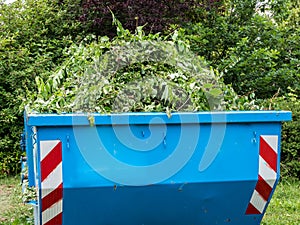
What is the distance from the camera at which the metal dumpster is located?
2.72 meters

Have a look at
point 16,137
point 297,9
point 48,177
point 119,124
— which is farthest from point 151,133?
point 297,9

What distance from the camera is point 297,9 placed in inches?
555

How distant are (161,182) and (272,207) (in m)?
2.65

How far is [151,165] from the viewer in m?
2.82

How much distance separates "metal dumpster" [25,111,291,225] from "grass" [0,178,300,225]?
65.5 inches

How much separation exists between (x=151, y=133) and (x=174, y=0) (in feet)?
19.4

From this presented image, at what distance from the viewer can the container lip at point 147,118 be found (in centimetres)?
265

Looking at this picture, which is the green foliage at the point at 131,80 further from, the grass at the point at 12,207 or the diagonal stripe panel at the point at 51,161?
the grass at the point at 12,207

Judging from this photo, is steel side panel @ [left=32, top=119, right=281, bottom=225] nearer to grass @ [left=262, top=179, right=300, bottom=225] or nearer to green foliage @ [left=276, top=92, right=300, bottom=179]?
grass @ [left=262, top=179, right=300, bottom=225]

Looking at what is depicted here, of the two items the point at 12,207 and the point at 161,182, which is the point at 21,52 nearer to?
the point at 12,207

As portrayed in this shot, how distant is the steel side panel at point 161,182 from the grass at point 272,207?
1.67 m

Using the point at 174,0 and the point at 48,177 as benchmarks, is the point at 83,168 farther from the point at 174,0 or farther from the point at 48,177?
the point at 174,0

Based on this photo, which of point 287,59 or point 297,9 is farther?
point 297,9

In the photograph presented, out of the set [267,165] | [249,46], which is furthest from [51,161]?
[249,46]
